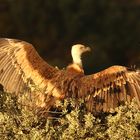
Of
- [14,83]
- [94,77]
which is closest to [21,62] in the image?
[14,83]

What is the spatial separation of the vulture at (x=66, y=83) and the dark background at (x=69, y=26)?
17718 millimetres

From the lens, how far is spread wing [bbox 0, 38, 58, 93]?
10.7 m

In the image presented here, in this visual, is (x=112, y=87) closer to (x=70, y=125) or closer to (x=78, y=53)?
(x=70, y=125)

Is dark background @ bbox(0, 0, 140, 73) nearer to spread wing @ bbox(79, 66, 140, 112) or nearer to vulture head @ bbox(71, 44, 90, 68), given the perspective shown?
vulture head @ bbox(71, 44, 90, 68)

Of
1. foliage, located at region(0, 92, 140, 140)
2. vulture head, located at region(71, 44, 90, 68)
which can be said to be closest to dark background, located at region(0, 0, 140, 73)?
vulture head, located at region(71, 44, 90, 68)

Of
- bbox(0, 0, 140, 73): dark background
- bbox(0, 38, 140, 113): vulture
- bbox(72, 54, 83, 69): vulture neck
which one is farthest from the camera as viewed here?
bbox(0, 0, 140, 73): dark background

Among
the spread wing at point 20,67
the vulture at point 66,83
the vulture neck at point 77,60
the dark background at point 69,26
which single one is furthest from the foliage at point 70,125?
the dark background at point 69,26

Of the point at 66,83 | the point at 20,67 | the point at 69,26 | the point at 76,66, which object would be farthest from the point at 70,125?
the point at 69,26

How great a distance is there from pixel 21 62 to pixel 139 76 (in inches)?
70.7

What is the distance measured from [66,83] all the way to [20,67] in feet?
3.07

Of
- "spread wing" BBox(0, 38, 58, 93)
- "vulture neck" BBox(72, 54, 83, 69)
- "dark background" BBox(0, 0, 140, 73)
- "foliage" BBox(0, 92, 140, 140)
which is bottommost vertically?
"foliage" BBox(0, 92, 140, 140)

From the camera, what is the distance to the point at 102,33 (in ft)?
102

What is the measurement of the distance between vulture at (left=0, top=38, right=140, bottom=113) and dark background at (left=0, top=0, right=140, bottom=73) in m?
17.7

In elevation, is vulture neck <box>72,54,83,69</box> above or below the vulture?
above
